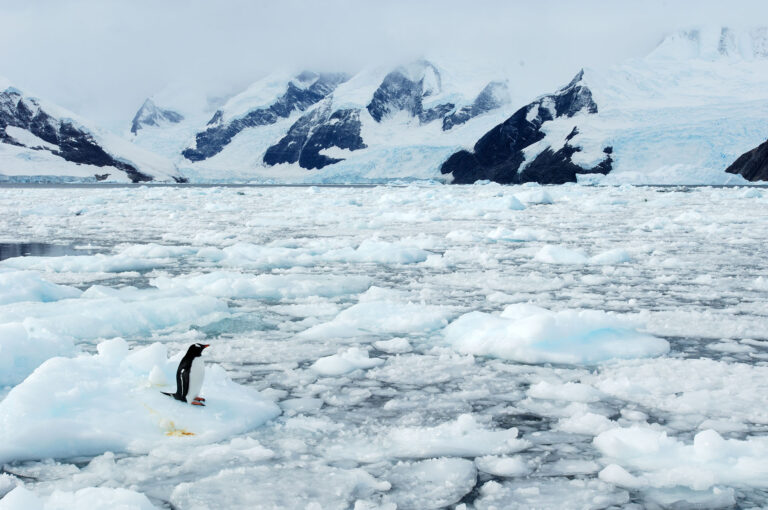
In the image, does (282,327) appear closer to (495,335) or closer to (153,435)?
(495,335)

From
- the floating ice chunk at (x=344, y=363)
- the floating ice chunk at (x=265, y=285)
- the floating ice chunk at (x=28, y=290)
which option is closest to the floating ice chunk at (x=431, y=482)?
the floating ice chunk at (x=344, y=363)

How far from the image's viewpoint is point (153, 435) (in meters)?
3.43

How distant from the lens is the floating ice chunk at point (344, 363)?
4.71 meters

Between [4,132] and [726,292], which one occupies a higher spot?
[4,132]

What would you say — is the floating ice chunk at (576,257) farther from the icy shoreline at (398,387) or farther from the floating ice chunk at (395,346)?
the floating ice chunk at (395,346)

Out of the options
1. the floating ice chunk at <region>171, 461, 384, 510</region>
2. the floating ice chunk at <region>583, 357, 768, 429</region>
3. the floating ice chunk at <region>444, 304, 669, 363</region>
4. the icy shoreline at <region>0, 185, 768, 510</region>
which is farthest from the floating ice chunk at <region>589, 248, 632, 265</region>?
the floating ice chunk at <region>171, 461, 384, 510</region>

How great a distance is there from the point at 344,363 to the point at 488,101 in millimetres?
170457

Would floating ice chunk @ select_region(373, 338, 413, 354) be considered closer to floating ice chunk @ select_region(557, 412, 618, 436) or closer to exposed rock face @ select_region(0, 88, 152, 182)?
floating ice chunk @ select_region(557, 412, 618, 436)

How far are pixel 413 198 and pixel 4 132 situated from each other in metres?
115

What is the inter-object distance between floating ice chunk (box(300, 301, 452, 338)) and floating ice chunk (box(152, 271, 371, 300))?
1.42 m

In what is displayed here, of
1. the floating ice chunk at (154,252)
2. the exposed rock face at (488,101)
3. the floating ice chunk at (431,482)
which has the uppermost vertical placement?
the exposed rock face at (488,101)

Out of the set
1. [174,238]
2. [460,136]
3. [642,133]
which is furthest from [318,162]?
[174,238]

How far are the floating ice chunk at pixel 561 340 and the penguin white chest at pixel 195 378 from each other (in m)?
2.27

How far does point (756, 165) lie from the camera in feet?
204
